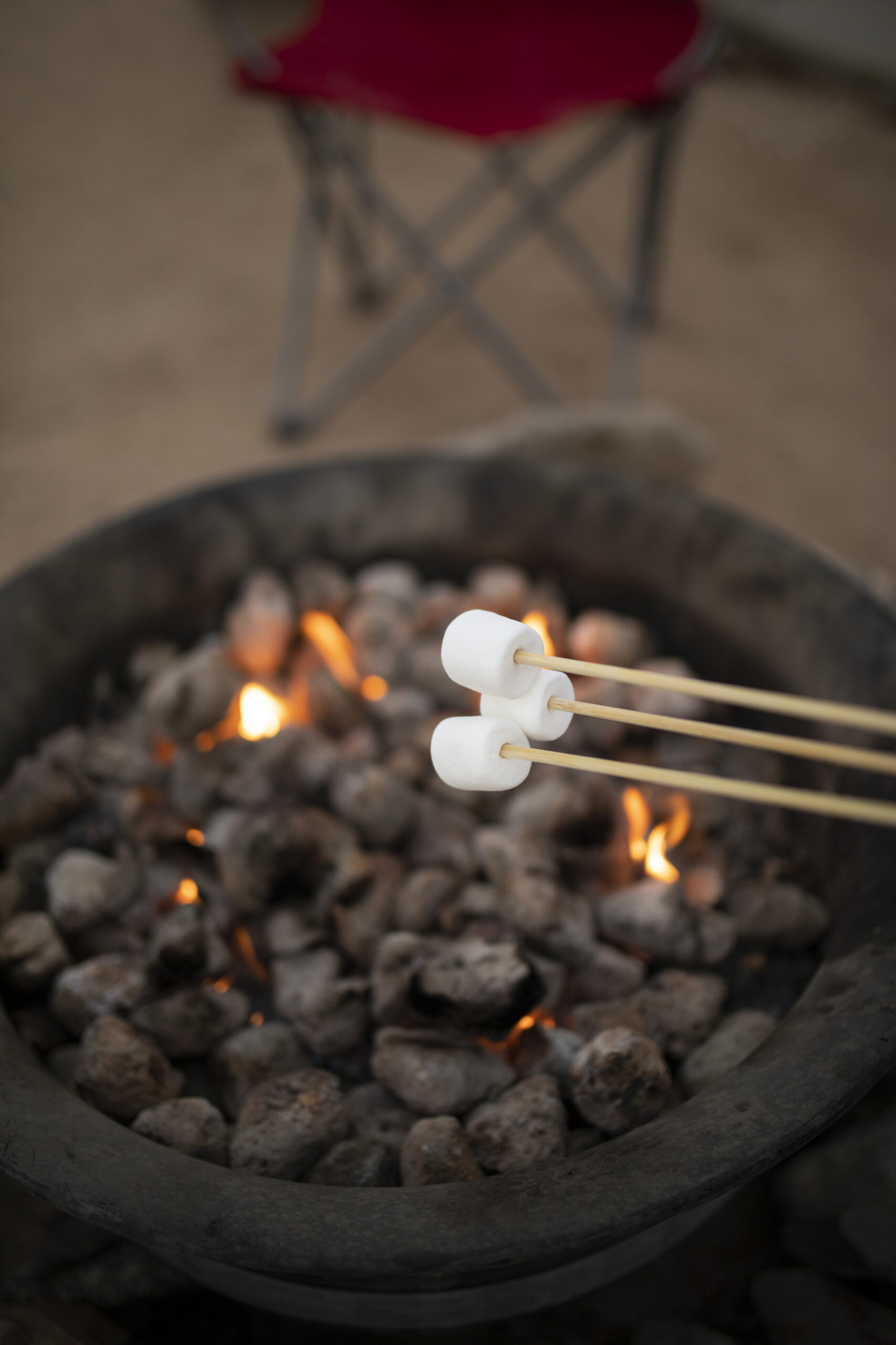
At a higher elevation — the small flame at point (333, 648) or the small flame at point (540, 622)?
the small flame at point (333, 648)

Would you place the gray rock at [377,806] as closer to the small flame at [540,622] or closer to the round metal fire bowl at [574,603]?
the small flame at [540,622]

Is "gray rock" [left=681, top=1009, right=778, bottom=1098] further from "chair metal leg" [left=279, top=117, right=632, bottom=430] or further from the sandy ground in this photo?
"chair metal leg" [left=279, top=117, right=632, bottom=430]

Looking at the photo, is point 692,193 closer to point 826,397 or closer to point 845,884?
point 826,397

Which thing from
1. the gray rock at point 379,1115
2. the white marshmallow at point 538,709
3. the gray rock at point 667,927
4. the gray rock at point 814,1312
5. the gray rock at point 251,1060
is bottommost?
the white marshmallow at point 538,709

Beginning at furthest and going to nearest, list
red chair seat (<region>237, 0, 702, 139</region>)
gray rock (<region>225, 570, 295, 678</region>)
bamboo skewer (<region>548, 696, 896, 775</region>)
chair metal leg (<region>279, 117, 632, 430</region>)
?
chair metal leg (<region>279, 117, 632, 430</region>)
red chair seat (<region>237, 0, 702, 139</region>)
gray rock (<region>225, 570, 295, 678</region>)
bamboo skewer (<region>548, 696, 896, 775</region>)

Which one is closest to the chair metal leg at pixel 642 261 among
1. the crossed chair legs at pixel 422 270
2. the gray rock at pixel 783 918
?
the crossed chair legs at pixel 422 270

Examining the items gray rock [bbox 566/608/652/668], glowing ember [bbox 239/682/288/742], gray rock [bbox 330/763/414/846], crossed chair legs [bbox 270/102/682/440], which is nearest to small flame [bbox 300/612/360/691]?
glowing ember [bbox 239/682/288/742]

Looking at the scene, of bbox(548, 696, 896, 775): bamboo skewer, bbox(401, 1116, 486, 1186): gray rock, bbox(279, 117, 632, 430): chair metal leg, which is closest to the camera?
bbox(548, 696, 896, 775): bamboo skewer
